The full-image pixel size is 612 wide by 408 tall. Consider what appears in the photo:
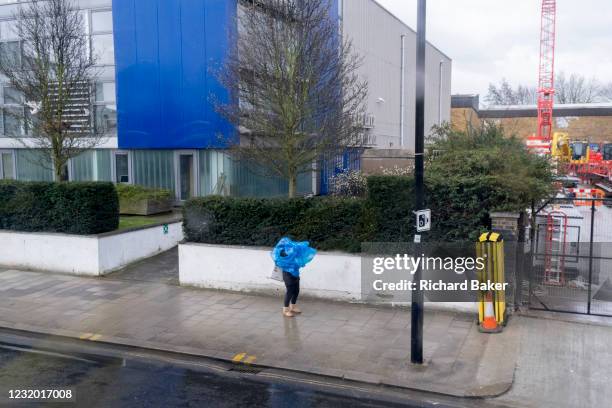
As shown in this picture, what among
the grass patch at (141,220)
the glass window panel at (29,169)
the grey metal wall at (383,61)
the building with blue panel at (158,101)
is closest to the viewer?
the grass patch at (141,220)

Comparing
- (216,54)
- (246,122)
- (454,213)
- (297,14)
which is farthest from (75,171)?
(454,213)

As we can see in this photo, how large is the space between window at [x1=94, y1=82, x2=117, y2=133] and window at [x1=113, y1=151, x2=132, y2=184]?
91cm

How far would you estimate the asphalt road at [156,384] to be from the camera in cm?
663

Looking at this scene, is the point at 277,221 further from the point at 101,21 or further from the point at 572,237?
the point at 101,21

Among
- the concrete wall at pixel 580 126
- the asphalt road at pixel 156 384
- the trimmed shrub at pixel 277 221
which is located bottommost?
the asphalt road at pixel 156 384

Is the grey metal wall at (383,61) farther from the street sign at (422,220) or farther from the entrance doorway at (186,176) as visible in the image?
the street sign at (422,220)

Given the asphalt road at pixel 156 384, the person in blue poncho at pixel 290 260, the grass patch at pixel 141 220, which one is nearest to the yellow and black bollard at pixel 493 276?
the asphalt road at pixel 156 384

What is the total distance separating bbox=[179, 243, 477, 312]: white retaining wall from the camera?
10609 mm

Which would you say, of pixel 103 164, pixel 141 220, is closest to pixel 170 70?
pixel 103 164

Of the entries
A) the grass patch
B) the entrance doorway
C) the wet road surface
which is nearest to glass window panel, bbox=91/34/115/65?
the entrance doorway

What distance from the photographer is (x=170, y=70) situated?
17.6m

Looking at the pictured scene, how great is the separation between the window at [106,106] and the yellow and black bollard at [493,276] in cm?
1384

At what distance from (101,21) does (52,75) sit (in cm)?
393

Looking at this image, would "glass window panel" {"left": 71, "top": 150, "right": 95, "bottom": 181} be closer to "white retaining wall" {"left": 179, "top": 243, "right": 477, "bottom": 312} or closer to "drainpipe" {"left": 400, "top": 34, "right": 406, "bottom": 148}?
"white retaining wall" {"left": 179, "top": 243, "right": 477, "bottom": 312}
